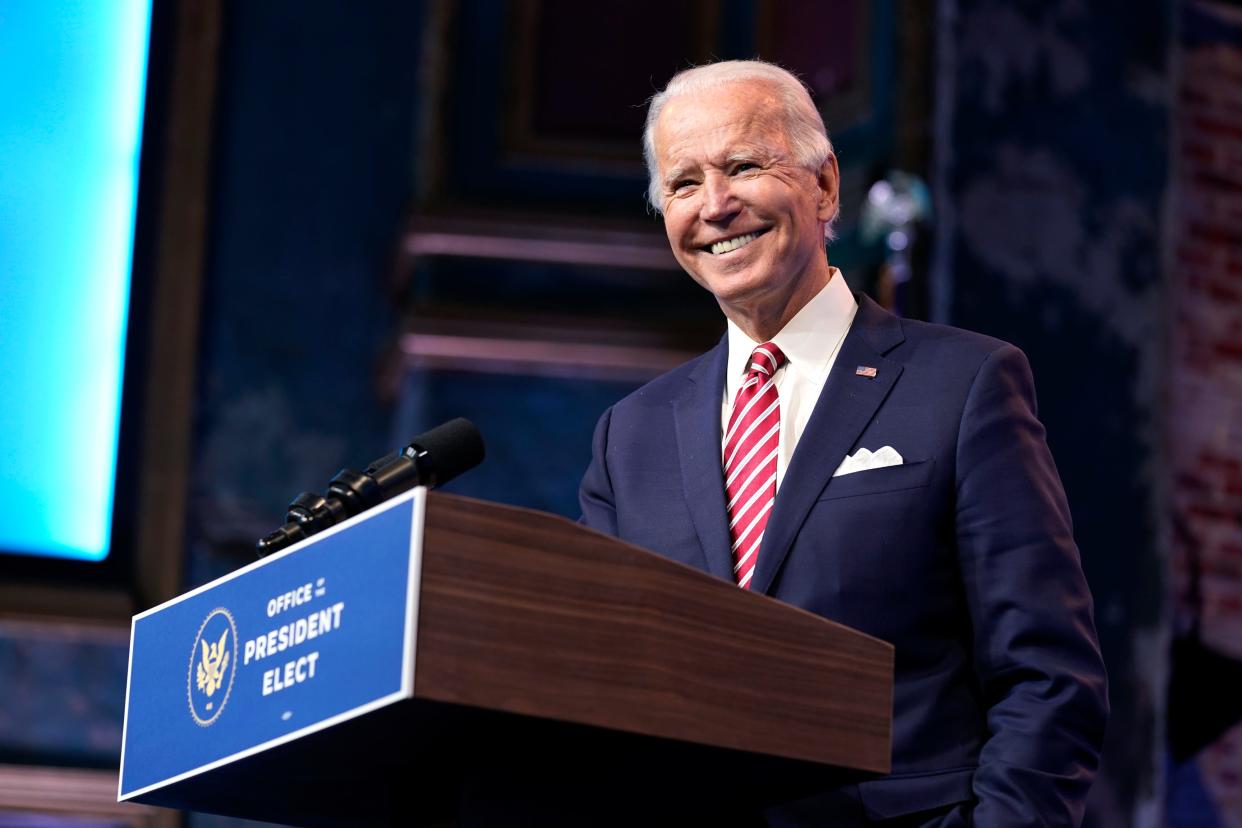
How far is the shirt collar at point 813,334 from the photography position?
2016 millimetres

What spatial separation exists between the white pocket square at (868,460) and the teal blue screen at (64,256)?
319 centimetres

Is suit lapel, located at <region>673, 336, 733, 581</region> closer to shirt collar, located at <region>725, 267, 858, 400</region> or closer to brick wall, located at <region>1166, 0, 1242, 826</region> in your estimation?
shirt collar, located at <region>725, 267, 858, 400</region>

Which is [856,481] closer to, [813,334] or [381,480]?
[813,334]

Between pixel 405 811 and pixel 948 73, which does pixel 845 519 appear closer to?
pixel 405 811

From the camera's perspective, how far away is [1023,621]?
1.74 m

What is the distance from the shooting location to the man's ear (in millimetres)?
2111

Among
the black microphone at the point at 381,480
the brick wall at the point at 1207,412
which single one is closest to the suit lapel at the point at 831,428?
the black microphone at the point at 381,480

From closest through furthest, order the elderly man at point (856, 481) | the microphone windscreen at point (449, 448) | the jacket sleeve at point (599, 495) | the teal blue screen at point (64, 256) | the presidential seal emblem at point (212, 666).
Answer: the presidential seal emblem at point (212, 666), the microphone windscreen at point (449, 448), the elderly man at point (856, 481), the jacket sleeve at point (599, 495), the teal blue screen at point (64, 256)

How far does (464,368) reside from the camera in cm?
451

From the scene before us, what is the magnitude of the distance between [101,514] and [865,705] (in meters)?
3.47

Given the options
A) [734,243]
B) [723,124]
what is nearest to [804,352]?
[734,243]

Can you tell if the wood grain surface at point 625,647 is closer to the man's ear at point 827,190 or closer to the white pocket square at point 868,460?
the white pocket square at point 868,460

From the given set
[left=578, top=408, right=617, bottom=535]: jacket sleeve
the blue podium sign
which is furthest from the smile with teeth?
the blue podium sign

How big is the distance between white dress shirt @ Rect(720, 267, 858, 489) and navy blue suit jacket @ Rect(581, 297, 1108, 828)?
54 mm
